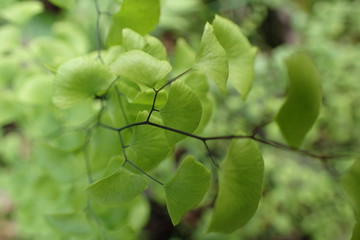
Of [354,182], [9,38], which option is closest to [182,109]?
[354,182]

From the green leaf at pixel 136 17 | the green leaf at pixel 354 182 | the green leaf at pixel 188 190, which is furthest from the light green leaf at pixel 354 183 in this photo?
the green leaf at pixel 136 17

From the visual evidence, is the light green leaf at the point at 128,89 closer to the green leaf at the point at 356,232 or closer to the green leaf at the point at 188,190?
the green leaf at the point at 188,190

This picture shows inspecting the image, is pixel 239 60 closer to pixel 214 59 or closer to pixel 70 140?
pixel 214 59

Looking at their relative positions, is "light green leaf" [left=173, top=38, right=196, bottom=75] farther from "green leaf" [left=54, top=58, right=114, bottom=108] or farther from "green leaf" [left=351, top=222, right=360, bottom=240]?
"green leaf" [left=351, top=222, right=360, bottom=240]

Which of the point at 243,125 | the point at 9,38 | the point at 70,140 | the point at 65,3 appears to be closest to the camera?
the point at 65,3

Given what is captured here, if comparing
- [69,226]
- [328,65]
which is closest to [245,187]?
[69,226]
